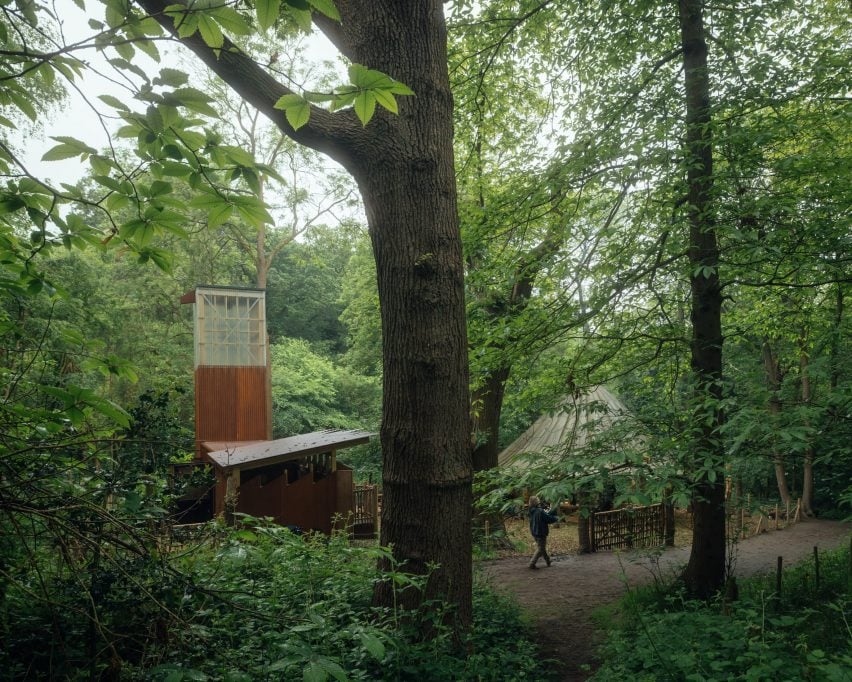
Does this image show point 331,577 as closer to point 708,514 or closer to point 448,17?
point 708,514

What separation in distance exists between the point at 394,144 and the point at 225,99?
62.9 feet

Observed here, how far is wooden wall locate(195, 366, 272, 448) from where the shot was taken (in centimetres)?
1409

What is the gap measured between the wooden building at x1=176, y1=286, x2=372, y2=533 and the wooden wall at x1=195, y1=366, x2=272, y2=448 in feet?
0.08

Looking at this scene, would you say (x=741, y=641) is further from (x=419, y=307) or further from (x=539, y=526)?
(x=539, y=526)

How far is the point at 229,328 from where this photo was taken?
14.8 metres

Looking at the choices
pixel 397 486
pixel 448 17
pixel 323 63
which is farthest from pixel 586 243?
pixel 323 63

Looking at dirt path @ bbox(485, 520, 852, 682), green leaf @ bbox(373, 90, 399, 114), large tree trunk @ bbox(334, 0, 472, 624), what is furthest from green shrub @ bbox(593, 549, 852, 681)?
green leaf @ bbox(373, 90, 399, 114)

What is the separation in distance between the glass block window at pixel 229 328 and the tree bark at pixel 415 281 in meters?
12.3

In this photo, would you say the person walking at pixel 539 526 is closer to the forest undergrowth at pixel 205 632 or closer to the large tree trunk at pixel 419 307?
the forest undergrowth at pixel 205 632

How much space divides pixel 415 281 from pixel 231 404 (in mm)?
12462

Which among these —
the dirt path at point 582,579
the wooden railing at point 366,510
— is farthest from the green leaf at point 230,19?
the wooden railing at point 366,510

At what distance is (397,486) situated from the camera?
10.3 feet

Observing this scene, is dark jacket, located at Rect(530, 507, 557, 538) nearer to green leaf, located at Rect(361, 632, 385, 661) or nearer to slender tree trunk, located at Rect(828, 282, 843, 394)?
slender tree trunk, located at Rect(828, 282, 843, 394)

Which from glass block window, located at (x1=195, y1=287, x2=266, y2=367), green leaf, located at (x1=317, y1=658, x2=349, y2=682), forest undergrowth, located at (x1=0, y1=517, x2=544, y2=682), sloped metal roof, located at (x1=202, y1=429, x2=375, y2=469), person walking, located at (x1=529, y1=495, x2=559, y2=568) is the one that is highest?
glass block window, located at (x1=195, y1=287, x2=266, y2=367)
